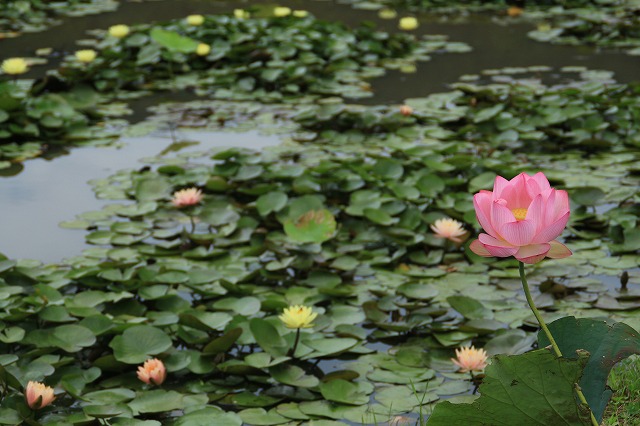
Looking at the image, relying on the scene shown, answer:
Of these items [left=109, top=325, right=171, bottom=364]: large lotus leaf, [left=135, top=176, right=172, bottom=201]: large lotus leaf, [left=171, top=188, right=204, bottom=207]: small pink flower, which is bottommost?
[left=135, top=176, right=172, bottom=201]: large lotus leaf

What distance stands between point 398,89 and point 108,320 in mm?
2837

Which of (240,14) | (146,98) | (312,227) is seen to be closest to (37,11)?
(240,14)

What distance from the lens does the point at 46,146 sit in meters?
3.61

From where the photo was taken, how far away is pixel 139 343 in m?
1.89

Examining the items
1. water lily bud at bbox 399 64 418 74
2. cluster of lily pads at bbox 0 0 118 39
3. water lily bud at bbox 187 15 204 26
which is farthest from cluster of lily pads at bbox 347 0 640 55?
cluster of lily pads at bbox 0 0 118 39

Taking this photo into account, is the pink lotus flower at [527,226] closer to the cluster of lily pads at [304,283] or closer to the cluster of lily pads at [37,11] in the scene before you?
the cluster of lily pads at [304,283]

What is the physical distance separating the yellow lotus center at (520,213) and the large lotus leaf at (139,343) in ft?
3.28

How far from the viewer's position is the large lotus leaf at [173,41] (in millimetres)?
4629

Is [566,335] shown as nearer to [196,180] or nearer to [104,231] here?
[104,231]

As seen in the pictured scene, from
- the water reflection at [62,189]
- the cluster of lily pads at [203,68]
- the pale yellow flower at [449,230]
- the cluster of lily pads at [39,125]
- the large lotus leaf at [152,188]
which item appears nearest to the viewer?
the pale yellow flower at [449,230]

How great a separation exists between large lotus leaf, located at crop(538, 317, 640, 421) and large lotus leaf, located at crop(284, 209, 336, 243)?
1328 millimetres

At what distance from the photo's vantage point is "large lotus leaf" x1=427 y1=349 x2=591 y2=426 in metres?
1.07

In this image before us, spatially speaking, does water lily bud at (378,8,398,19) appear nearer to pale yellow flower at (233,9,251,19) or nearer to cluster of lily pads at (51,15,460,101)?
cluster of lily pads at (51,15,460,101)

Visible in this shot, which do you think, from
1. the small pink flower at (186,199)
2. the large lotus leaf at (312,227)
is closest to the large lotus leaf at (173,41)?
the small pink flower at (186,199)
